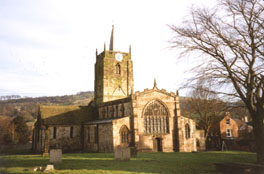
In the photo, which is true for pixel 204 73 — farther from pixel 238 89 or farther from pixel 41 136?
pixel 41 136

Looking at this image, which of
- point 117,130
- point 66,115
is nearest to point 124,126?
point 117,130

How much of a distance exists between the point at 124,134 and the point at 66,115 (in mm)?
13092

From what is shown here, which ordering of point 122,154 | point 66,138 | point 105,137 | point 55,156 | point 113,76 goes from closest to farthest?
1. point 55,156
2. point 122,154
3. point 105,137
4. point 66,138
5. point 113,76

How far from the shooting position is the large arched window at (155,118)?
108 feet

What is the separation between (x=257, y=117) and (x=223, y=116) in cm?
3301

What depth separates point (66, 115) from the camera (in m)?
39.6

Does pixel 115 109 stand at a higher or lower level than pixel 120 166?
higher

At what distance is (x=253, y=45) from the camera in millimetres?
14578

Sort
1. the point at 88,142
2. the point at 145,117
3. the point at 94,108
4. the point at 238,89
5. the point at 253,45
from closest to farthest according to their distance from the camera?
1. the point at 253,45
2. the point at 238,89
3. the point at 145,117
4. the point at 88,142
5. the point at 94,108

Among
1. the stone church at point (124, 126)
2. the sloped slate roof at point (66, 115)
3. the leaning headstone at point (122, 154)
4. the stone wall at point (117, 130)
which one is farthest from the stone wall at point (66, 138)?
the leaning headstone at point (122, 154)

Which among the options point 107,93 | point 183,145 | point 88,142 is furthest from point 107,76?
point 183,145

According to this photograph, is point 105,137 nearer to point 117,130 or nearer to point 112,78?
point 117,130

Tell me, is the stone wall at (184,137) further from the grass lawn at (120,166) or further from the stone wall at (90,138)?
the stone wall at (90,138)

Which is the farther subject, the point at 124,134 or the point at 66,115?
the point at 66,115
